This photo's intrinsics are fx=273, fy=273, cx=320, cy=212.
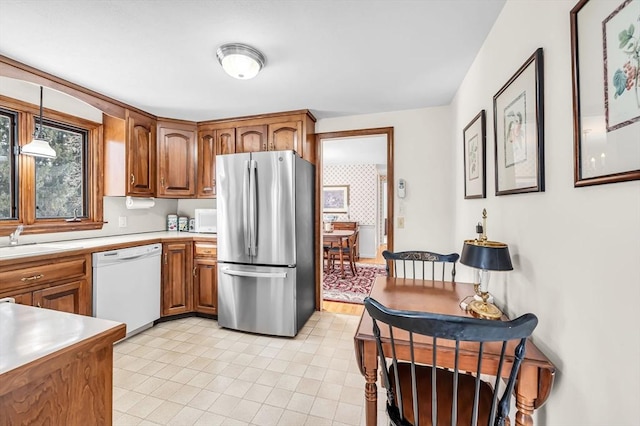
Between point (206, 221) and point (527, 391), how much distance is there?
128 inches

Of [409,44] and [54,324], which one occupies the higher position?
[409,44]

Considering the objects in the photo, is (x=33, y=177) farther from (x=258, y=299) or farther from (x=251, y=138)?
(x=258, y=299)

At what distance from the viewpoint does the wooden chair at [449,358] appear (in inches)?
30.9

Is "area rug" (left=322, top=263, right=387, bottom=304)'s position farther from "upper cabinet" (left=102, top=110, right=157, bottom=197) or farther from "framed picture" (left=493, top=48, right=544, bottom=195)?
"upper cabinet" (left=102, top=110, right=157, bottom=197)

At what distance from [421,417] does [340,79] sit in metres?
2.28

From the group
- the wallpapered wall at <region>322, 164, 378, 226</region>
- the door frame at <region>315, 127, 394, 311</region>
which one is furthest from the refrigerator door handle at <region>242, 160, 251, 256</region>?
the wallpapered wall at <region>322, 164, 378, 226</region>

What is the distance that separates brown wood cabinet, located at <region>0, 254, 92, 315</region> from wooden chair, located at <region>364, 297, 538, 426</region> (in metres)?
2.36

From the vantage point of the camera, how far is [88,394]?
0.83m

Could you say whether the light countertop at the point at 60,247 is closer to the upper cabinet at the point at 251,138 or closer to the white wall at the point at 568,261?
the upper cabinet at the point at 251,138

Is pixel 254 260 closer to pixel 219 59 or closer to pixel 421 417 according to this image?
pixel 219 59

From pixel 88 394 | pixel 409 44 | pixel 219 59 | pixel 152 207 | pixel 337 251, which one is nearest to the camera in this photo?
pixel 88 394

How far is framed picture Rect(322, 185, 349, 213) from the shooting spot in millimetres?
6984

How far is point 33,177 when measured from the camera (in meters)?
2.40

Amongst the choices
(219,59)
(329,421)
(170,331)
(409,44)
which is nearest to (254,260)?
(170,331)
